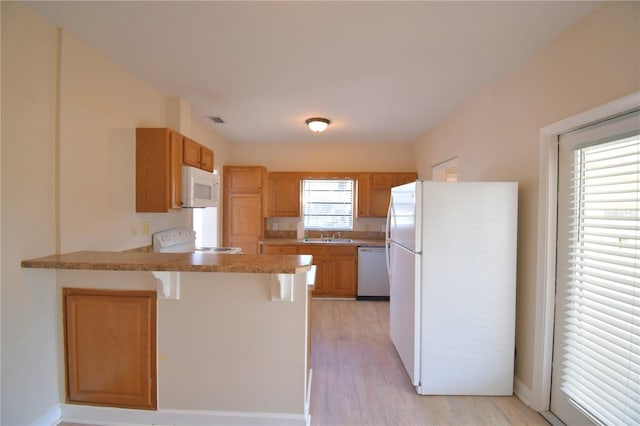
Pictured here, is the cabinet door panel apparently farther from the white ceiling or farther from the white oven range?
the white ceiling

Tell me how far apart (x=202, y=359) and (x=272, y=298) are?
0.62 meters

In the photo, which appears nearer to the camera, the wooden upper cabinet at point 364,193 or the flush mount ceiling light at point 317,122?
the flush mount ceiling light at point 317,122

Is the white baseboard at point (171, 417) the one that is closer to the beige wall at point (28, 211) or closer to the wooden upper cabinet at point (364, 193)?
the beige wall at point (28, 211)

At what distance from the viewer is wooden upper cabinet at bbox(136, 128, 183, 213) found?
238 cm

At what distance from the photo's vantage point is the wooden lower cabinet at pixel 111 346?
1747 mm

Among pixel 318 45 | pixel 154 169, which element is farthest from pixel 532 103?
pixel 154 169

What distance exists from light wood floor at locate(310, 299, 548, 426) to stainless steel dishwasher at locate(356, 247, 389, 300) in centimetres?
119

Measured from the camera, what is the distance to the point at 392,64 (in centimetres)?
213

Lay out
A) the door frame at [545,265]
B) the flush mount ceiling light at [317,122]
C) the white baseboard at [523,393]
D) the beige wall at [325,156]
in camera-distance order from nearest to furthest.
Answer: the door frame at [545,265] → the white baseboard at [523,393] → the flush mount ceiling light at [317,122] → the beige wall at [325,156]

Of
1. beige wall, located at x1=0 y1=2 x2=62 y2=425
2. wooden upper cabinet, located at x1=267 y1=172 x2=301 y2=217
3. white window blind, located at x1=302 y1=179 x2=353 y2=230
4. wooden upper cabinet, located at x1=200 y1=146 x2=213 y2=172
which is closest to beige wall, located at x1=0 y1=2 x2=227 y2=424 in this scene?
beige wall, located at x1=0 y1=2 x2=62 y2=425

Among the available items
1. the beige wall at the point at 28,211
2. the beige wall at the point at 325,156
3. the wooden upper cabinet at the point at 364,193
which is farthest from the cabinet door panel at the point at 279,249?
the beige wall at the point at 28,211

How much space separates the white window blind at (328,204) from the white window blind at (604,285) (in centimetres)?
341

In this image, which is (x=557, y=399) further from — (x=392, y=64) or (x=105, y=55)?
(x=105, y=55)

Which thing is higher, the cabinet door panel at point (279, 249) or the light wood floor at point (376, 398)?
the cabinet door panel at point (279, 249)
